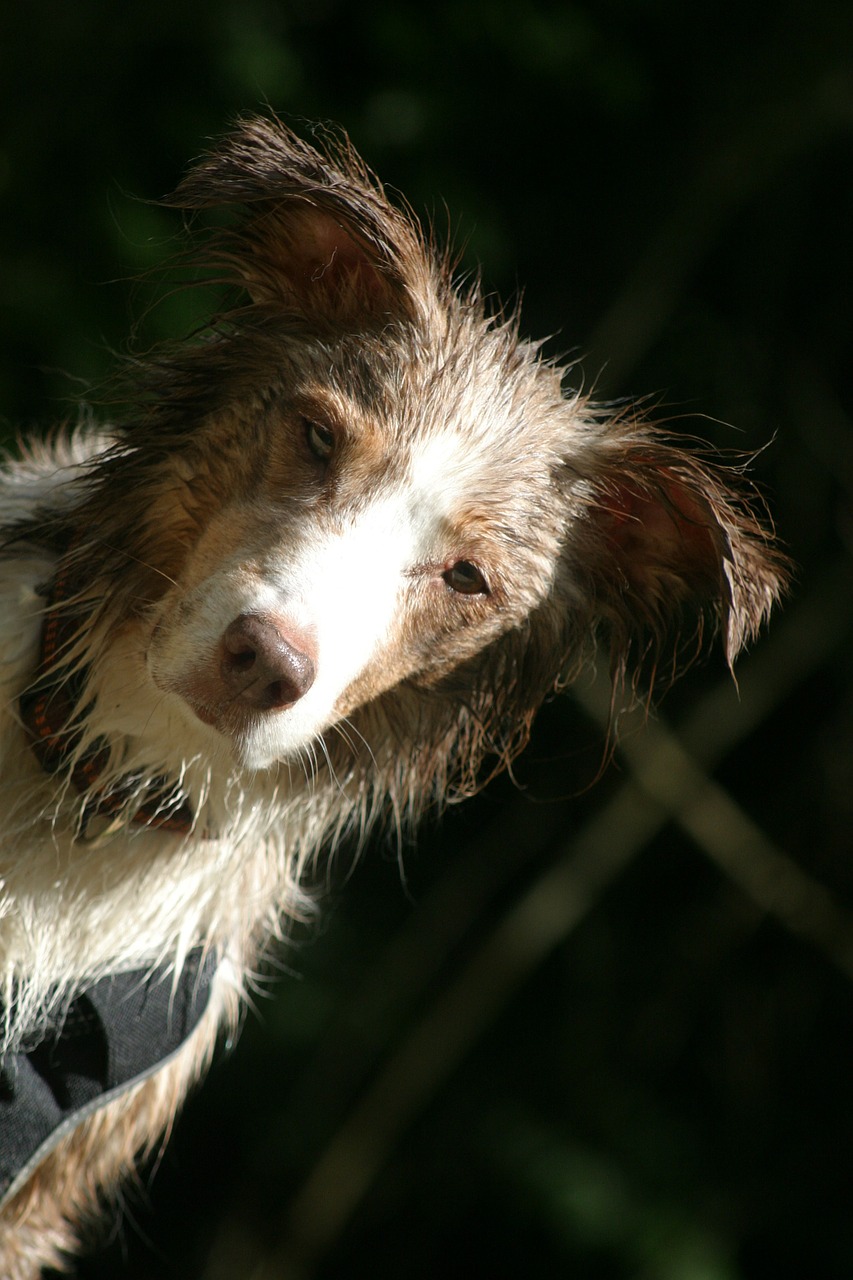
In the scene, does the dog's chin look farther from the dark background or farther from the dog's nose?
the dark background

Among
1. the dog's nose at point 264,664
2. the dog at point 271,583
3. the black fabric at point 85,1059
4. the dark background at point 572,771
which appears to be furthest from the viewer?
the dark background at point 572,771

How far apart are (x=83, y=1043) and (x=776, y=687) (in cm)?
202

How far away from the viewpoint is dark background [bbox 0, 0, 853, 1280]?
2842mm

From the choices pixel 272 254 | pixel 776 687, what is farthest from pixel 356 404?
pixel 776 687

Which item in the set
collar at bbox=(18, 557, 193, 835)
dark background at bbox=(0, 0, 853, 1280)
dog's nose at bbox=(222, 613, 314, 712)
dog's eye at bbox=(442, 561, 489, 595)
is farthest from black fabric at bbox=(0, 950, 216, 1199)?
dark background at bbox=(0, 0, 853, 1280)

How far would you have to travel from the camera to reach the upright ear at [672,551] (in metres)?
1.65

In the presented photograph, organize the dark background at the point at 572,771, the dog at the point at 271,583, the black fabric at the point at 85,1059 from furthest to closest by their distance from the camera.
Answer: the dark background at the point at 572,771, the black fabric at the point at 85,1059, the dog at the point at 271,583

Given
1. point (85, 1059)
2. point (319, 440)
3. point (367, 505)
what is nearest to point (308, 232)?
point (319, 440)

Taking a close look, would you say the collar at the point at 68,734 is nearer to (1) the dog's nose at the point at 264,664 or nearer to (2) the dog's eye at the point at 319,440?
(1) the dog's nose at the point at 264,664

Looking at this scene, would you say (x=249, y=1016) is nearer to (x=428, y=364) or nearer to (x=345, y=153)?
(x=428, y=364)

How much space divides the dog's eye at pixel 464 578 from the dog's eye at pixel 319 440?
10.3 inches

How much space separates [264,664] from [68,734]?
0.44m

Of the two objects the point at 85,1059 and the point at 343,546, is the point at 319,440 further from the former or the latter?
the point at 85,1059

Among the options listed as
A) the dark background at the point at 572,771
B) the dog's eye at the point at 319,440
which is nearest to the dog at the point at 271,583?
the dog's eye at the point at 319,440
